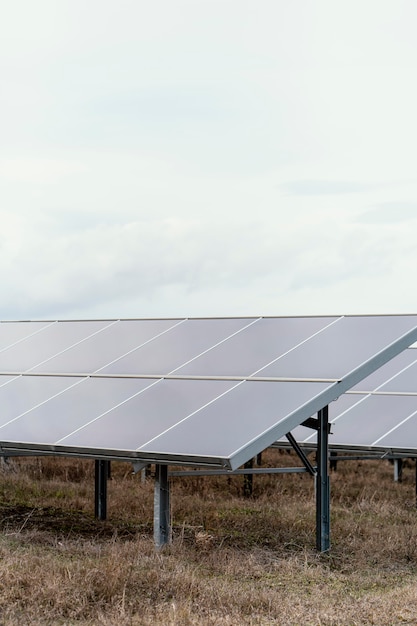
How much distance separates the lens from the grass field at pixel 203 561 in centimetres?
914

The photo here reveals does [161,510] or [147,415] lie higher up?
[147,415]

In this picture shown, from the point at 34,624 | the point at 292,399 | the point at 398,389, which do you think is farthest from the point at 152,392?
the point at 398,389

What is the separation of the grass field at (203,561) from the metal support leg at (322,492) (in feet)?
0.83

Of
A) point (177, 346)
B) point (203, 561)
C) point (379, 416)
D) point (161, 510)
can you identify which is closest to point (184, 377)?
point (177, 346)

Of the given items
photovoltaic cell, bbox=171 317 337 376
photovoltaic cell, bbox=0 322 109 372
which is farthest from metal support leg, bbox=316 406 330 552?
photovoltaic cell, bbox=0 322 109 372

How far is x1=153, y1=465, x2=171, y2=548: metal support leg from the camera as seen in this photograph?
11680mm

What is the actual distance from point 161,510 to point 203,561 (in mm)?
919

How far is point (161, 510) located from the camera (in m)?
11.7

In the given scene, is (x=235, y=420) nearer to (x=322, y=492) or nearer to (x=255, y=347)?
(x=322, y=492)

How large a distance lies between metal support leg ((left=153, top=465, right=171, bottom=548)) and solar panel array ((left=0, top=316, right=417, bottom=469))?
1.67 ft

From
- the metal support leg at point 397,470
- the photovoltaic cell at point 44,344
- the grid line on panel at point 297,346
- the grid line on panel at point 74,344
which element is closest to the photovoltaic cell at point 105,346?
the grid line on panel at point 74,344

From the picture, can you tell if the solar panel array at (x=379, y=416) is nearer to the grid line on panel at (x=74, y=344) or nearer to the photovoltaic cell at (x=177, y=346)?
the photovoltaic cell at (x=177, y=346)

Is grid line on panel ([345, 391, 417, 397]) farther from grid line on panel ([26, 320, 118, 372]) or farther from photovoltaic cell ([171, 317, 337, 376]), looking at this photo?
grid line on panel ([26, 320, 118, 372])

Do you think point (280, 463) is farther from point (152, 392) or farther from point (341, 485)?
point (152, 392)
